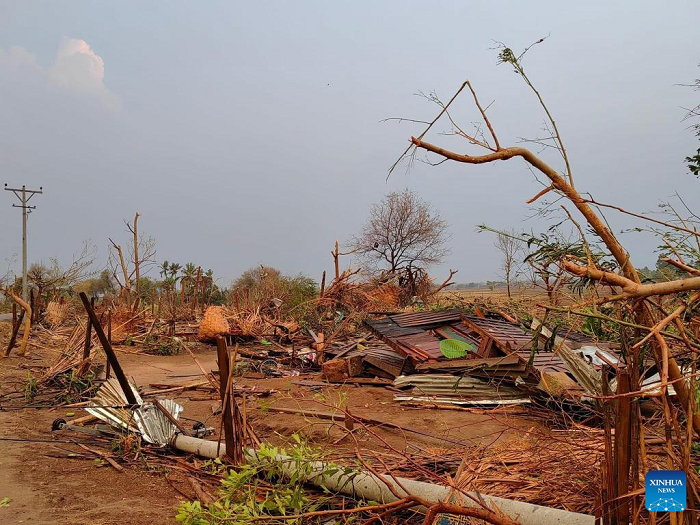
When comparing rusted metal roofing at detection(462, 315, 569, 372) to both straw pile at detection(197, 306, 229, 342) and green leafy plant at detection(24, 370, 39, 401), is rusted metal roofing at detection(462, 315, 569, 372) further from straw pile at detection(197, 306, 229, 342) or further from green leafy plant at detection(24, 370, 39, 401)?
straw pile at detection(197, 306, 229, 342)

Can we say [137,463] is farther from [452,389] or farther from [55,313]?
[55,313]

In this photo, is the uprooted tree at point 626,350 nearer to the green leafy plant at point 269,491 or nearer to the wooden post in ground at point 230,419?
the green leafy plant at point 269,491

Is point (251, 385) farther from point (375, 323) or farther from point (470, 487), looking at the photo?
point (470, 487)

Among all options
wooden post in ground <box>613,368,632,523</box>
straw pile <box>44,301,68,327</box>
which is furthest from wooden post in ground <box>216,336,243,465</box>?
straw pile <box>44,301,68,327</box>

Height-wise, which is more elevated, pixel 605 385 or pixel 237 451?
pixel 605 385

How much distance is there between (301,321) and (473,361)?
10.4 meters

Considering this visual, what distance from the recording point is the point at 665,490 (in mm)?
1809

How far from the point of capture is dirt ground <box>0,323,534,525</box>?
177 inches

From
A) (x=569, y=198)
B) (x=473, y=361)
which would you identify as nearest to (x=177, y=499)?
(x=569, y=198)

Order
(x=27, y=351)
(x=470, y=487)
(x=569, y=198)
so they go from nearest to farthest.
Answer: (x=569, y=198) → (x=470, y=487) → (x=27, y=351)

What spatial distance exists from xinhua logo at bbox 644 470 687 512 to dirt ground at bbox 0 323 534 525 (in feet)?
6.26

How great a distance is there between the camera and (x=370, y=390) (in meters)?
10.1

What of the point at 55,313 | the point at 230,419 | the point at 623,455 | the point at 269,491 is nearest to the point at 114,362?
the point at 230,419

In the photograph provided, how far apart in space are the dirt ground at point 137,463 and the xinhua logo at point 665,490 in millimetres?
1908
